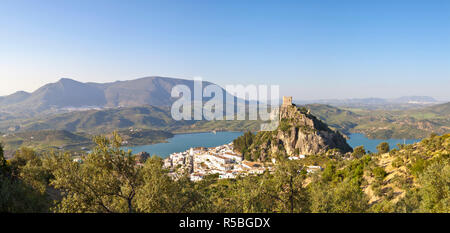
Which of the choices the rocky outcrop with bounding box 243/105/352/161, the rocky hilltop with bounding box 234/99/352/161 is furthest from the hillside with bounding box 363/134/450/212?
the rocky hilltop with bounding box 234/99/352/161

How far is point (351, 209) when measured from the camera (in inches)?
769

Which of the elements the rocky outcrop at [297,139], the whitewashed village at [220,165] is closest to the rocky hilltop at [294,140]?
the rocky outcrop at [297,139]

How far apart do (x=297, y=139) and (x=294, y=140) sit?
5.71 ft

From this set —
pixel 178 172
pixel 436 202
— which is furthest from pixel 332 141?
pixel 178 172

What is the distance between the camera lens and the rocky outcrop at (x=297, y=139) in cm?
11675

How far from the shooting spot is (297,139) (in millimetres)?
123312

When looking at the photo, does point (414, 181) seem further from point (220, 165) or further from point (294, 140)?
point (294, 140)

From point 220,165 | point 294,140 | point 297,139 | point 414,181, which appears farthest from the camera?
point 294,140

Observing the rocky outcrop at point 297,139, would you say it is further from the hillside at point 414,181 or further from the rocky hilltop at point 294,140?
the hillside at point 414,181

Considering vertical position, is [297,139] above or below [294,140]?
above

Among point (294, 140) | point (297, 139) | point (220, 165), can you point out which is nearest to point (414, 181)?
point (220, 165)

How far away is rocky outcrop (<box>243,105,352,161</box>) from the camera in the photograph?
117m

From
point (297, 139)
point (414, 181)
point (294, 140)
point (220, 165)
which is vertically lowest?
point (220, 165)
